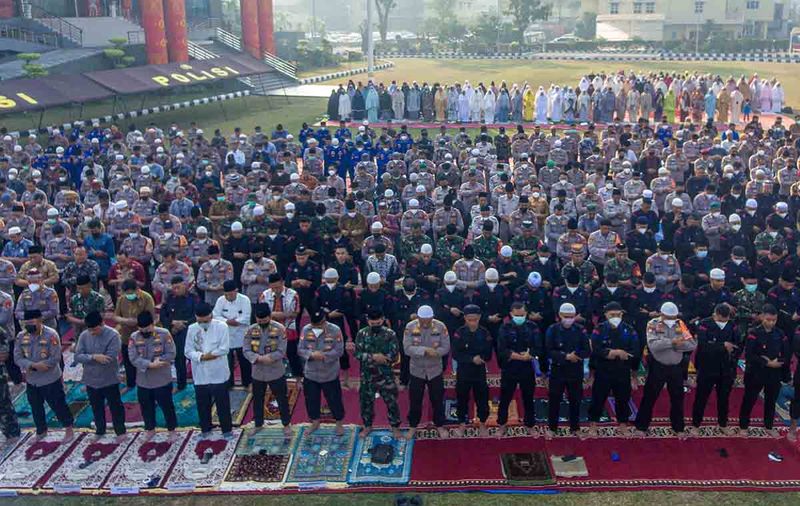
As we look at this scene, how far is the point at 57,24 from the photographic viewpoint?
34.1 metres

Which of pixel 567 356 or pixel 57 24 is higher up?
pixel 57 24

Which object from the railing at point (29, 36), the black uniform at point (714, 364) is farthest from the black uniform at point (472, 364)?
the railing at point (29, 36)

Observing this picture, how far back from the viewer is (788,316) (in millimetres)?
8680

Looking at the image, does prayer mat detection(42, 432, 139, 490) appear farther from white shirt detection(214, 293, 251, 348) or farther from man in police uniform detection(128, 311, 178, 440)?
white shirt detection(214, 293, 251, 348)

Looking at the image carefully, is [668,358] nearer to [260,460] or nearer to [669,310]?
[669,310]

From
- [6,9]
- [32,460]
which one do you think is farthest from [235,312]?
[6,9]

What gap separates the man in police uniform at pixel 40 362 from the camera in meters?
7.74

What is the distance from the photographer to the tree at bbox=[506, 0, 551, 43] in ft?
205

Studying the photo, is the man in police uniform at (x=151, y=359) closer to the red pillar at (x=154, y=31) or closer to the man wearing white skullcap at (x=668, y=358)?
the man wearing white skullcap at (x=668, y=358)

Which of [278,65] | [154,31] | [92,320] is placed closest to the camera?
[92,320]

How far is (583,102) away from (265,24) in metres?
21.7

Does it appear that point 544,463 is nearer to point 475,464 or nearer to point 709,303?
point 475,464

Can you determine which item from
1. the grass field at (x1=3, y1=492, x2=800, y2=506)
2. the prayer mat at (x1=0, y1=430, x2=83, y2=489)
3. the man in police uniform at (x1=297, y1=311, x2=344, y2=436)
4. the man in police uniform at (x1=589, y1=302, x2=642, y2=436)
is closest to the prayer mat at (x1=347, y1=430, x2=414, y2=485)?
the grass field at (x1=3, y1=492, x2=800, y2=506)

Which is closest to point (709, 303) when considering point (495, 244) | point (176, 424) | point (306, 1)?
point (495, 244)
